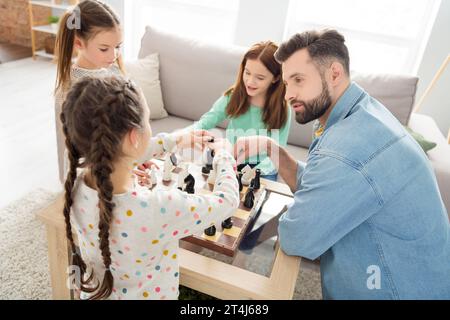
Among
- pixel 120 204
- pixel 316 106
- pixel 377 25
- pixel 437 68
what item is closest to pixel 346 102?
pixel 316 106

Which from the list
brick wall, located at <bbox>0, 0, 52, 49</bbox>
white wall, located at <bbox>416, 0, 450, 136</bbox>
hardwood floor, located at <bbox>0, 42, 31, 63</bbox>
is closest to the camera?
white wall, located at <bbox>416, 0, 450, 136</bbox>

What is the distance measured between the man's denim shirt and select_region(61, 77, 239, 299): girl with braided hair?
0.26m

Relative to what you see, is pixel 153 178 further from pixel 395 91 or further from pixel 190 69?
pixel 395 91

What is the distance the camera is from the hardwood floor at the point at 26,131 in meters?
2.33

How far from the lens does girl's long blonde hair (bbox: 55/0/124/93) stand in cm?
162

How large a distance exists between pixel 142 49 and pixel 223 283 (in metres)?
2.06

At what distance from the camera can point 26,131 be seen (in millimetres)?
2938

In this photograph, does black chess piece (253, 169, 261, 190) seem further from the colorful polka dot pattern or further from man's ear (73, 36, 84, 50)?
man's ear (73, 36, 84, 50)

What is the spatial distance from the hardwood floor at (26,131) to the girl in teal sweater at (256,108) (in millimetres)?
1283

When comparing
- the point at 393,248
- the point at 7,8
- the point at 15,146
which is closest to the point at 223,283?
the point at 393,248

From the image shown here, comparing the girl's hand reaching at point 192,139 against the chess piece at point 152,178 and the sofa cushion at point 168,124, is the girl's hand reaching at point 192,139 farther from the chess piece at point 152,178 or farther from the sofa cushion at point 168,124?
the sofa cushion at point 168,124

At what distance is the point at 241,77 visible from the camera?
1.83m

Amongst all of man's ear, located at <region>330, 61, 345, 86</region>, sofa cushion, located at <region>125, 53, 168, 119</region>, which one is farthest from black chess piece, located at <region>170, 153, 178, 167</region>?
sofa cushion, located at <region>125, 53, 168, 119</region>

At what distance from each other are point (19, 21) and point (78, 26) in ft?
13.4
